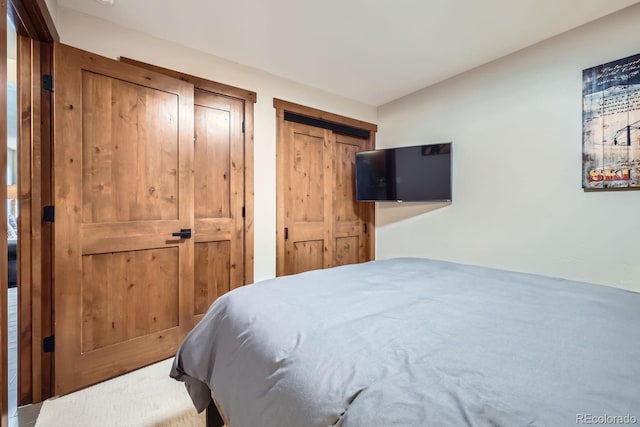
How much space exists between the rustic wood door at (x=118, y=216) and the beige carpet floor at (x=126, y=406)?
106mm

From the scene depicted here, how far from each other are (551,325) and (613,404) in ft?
1.45

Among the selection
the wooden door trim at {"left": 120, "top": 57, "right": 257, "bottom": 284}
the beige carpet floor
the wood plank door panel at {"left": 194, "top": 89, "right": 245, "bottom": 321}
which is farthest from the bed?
the wooden door trim at {"left": 120, "top": 57, "right": 257, "bottom": 284}

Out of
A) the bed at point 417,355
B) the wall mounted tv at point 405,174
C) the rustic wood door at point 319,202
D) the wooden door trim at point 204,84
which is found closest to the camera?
the bed at point 417,355

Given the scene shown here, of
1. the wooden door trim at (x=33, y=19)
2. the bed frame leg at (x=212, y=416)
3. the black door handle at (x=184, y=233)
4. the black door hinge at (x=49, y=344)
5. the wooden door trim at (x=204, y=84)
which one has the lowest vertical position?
the bed frame leg at (x=212, y=416)

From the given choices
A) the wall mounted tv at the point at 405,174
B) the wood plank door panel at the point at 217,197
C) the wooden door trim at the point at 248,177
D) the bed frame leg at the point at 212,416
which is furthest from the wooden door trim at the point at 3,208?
the wall mounted tv at the point at 405,174

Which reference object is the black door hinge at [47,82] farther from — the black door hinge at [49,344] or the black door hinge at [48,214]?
the black door hinge at [49,344]

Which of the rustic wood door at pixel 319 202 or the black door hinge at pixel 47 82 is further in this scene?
the rustic wood door at pixel 319 202

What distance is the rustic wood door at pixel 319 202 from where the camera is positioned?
3.14 metres

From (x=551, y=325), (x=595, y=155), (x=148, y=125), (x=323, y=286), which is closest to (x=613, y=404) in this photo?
(x=551, y=325)

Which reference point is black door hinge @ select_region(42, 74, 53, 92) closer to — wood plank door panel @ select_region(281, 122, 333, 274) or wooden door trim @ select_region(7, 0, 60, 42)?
wooden door trim @ select_region(7, 0, 60, 42)

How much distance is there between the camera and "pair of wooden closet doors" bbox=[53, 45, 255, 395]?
5.88 feet

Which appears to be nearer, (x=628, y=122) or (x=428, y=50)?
(x=628, y=122)

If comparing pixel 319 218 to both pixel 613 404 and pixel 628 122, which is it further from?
pixel 613 404

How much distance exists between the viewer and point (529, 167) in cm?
248
